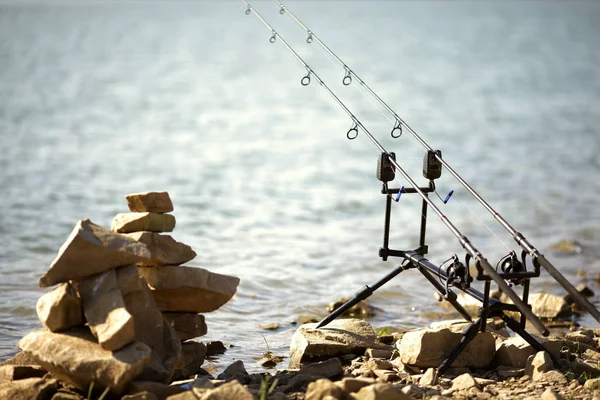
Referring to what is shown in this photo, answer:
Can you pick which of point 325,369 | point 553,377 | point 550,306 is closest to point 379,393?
point 325,369

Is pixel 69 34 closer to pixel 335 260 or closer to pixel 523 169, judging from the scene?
pixel 523 169

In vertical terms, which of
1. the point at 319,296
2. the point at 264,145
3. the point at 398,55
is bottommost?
the point at 319,296

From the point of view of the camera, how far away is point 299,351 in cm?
583

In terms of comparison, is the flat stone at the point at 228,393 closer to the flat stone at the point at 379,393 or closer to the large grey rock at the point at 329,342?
the flat stone at the point at 379,393

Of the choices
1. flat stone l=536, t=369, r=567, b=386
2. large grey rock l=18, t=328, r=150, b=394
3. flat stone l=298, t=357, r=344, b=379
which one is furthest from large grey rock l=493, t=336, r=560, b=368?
large grey rock l=18, t=328, r=150, b=394

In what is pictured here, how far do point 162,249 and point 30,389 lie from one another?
1.12 meters

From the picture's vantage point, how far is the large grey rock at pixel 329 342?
5.77m

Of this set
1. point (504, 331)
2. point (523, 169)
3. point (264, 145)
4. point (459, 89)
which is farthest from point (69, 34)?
point (504, 331)

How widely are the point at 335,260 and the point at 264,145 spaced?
22.7 feet

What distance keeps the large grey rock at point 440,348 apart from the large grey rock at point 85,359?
139cm

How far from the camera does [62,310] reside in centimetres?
486

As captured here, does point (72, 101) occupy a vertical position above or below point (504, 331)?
above

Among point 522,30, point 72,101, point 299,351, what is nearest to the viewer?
point 299,351

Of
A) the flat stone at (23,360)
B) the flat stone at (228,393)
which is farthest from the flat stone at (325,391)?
the flat stone at (23,360)
